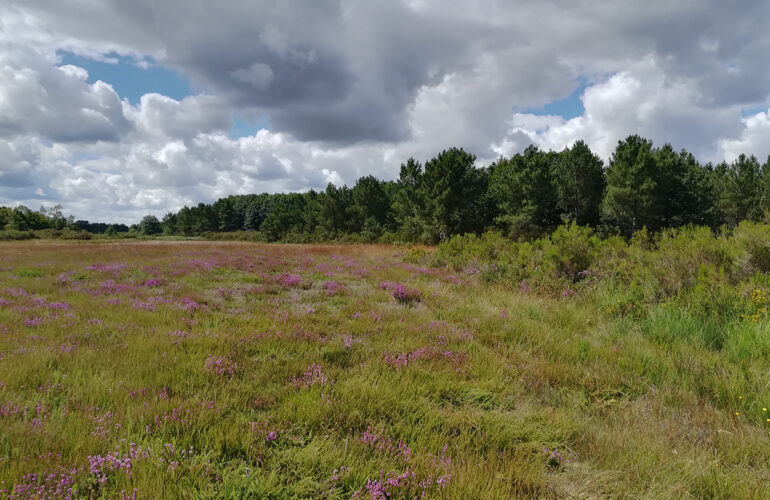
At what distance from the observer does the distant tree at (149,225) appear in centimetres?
14325

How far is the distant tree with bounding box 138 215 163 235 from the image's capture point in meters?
143

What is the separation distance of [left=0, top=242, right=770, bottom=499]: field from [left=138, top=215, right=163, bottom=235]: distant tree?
6550 inches

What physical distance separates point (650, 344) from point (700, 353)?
0.66 m

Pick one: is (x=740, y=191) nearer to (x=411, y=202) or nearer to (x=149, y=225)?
(x=411, y=202)

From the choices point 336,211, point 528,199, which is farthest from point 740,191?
point 336,211

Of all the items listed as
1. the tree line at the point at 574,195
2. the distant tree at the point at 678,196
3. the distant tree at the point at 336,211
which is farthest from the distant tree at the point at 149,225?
the distant tree at the point at 678,196

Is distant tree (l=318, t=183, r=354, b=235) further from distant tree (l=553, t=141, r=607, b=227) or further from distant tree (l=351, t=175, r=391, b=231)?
distant tree (l=553, t=141, r=607, b=227)

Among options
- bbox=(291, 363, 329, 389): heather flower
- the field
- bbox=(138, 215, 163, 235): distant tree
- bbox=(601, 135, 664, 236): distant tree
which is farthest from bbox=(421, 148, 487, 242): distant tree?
bbox=(138, 215, 163, 235): distant tree

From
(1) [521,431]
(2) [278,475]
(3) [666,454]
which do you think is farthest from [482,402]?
(2) [278,475]

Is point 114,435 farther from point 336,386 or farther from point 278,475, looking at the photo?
point 336,386

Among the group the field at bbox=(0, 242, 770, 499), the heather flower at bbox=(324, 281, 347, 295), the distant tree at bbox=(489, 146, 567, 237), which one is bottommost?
the field at bbox=(0, 242, 770, 499)

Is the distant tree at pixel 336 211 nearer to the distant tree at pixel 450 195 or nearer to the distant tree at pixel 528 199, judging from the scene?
the distant tree at pixel 450 195

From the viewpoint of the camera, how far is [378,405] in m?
3.56

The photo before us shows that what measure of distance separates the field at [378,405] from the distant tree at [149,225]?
546ft
